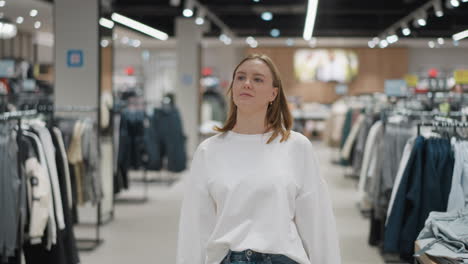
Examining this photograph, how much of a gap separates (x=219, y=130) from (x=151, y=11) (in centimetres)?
1273

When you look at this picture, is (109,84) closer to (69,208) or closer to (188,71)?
(69,208)

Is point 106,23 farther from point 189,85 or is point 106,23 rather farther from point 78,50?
point 189,85

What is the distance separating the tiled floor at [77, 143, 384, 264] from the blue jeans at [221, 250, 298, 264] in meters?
3.57

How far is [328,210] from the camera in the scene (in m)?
2.29

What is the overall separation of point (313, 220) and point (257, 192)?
0.25m

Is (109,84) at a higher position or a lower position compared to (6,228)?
higher

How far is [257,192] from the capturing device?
84.4 inches

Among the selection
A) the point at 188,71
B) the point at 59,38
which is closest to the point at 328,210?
the point at 59,38

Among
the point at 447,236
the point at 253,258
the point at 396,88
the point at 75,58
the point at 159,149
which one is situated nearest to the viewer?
the point at 253,258

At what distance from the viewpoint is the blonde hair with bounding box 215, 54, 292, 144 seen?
7.49ft

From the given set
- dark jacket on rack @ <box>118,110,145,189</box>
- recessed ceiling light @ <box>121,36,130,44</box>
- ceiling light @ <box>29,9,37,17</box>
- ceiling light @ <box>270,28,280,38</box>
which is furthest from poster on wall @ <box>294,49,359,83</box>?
dark jacket on rack @ <box>118,110,145,189</box>

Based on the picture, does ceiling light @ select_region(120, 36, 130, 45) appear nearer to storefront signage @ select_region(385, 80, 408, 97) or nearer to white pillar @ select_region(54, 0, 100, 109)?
white pillar @ select_region(54, 0, 100, 109)

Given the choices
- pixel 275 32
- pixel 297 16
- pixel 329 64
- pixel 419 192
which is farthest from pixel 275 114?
pixel 329 64

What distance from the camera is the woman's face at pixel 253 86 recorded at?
2230 mm
